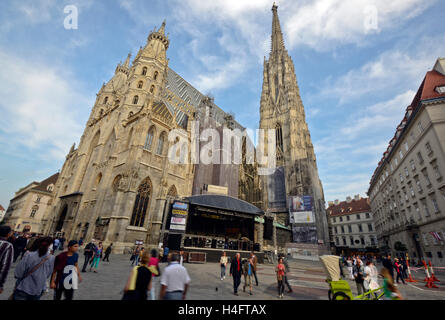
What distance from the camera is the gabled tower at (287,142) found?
35.5 meters

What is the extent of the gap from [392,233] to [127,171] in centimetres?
3842

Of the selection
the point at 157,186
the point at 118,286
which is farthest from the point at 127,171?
the point at 118,286

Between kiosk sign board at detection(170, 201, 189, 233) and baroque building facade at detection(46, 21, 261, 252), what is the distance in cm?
133

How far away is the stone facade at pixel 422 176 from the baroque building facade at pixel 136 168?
2218 cm

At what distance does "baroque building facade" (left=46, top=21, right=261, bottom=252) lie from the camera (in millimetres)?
20688

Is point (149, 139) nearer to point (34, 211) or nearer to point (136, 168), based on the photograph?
point (136, 168)

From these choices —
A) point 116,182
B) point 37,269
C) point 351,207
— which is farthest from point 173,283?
point 351,207

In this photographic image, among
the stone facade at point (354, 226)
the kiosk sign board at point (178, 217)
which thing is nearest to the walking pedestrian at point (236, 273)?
the kiosk sign board at point (178, 217)

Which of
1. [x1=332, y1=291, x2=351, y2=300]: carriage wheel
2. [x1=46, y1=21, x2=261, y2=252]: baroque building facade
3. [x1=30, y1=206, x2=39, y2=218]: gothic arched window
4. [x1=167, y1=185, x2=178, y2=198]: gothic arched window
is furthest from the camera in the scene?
[x1=30, y1=206, x2=39, y2=218]: gothic arched window

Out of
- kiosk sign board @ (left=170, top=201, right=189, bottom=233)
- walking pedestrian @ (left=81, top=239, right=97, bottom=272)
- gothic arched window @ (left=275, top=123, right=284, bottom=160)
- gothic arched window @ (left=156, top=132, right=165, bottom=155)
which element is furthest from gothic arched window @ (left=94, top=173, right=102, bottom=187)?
gothic arched window @ (left=275, top=123, right=284, bottom=160)

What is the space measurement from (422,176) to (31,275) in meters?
29.6

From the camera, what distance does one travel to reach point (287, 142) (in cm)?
4141

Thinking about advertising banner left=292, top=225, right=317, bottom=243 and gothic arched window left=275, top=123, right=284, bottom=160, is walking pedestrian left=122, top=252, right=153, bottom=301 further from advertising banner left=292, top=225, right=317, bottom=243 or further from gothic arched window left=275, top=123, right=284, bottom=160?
gothic arched window left=275, top=123, right=284, bottom=160
